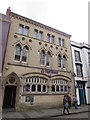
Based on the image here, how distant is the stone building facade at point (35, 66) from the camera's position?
1262cm

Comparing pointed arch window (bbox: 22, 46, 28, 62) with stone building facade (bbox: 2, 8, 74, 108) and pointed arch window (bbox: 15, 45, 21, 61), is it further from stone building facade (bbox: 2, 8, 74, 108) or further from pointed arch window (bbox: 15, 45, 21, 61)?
pointed arch window (bbox: 15, 45, 21, 61)

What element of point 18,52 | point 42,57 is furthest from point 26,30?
point 42,57

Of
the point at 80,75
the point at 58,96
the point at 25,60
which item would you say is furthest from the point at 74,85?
the point at 25,60

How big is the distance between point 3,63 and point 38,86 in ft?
18.0

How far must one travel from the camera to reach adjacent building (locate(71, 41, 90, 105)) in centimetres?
1792

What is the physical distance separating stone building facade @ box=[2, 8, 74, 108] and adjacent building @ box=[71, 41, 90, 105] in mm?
1412

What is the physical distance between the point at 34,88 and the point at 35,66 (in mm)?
2922

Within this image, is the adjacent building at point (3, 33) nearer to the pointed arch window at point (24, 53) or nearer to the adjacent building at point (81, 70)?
the pointed arch window at point (24, 53)

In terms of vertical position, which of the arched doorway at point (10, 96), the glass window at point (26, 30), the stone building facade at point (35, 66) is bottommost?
the arched doorway at point (10, 96)

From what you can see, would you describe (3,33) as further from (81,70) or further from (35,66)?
(81,70)

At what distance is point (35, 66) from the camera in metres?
14.3

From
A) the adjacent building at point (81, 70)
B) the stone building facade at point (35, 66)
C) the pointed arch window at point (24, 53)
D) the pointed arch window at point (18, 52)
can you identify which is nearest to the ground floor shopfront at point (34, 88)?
the stone building facade at point (35, 66)

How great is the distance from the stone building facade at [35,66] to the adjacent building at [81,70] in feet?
4.63

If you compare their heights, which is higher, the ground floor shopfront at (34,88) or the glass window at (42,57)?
the glass window at (42,57)
